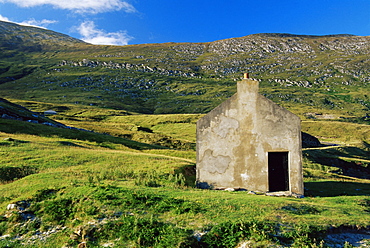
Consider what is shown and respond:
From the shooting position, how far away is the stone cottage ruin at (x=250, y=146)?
20078mm

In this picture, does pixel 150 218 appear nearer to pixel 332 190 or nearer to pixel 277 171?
pixel 277 171

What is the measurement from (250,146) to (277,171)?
2.97m

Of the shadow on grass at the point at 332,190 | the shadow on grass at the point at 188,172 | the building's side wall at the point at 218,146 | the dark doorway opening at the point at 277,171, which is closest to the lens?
the building's side wall at the point at 218,146

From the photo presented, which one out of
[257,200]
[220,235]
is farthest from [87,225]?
[257,200]

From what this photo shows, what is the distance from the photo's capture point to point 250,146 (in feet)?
66.7

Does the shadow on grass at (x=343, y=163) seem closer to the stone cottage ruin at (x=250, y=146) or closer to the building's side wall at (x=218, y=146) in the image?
the stone cottage ruin at (x=250, y=146)

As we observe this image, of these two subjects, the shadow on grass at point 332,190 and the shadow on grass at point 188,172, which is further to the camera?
the shadow on grass at point 332,190

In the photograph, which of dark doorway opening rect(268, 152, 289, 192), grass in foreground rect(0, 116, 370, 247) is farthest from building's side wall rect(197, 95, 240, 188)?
grass in foreground rect(0, 116, 370, 247)

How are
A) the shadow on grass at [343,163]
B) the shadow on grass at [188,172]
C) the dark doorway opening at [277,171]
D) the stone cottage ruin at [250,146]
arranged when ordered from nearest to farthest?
the stone cottage ruin at [250,146] < the dark doorway opening at [277,171] < the shadow on grass at [188,172] < the shadow on grass at [343,163]

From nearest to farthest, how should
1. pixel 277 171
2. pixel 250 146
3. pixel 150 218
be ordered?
pixel 150 218
pixel 250 146
pixel 277 171

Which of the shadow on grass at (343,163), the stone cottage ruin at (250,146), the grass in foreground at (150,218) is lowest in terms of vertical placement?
the shadow on grass at (343,163)

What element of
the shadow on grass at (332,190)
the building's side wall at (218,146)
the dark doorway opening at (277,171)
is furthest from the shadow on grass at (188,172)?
the shadow on grass at (332,190)

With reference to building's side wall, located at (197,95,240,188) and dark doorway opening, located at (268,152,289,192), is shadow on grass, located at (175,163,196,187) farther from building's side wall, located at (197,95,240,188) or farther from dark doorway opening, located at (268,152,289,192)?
dark doorway opening, located at (268,152,289,192)

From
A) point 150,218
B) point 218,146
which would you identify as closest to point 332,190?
point 218,146
